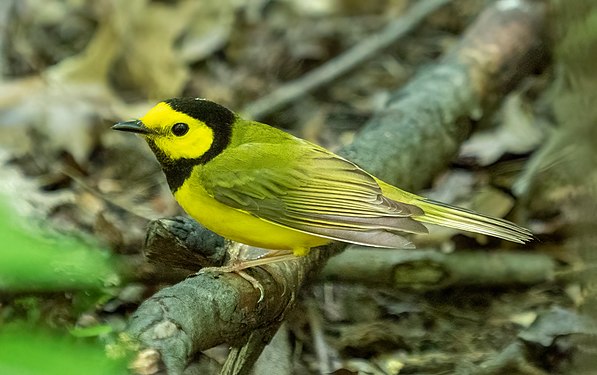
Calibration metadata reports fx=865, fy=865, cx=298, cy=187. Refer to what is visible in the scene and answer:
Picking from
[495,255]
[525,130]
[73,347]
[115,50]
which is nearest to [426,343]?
[495,255]

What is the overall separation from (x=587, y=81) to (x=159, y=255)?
7.09 ft

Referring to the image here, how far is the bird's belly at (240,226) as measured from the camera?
11.0 ft

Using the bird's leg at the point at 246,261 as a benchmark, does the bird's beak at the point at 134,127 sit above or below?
above

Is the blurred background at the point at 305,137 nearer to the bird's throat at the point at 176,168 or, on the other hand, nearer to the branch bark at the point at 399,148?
the branch bark at the point at 399,148

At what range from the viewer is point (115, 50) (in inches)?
272

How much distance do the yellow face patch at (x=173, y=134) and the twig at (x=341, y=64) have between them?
2.29 meters

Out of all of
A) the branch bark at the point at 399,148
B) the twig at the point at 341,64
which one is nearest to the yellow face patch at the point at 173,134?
the branch bark at the point at 399,148

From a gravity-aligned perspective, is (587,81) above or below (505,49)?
below

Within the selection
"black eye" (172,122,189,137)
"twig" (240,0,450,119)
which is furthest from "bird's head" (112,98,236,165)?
"twig" (240,0,450,119)

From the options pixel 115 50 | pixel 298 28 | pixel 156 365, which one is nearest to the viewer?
pixel 156 365

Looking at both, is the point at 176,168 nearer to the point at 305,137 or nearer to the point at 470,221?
the point at 470,221

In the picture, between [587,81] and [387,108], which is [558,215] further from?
[587,81]

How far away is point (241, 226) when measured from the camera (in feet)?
11.0

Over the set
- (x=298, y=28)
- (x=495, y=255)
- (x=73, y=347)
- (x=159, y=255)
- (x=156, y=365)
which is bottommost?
(x=73, y=347)
